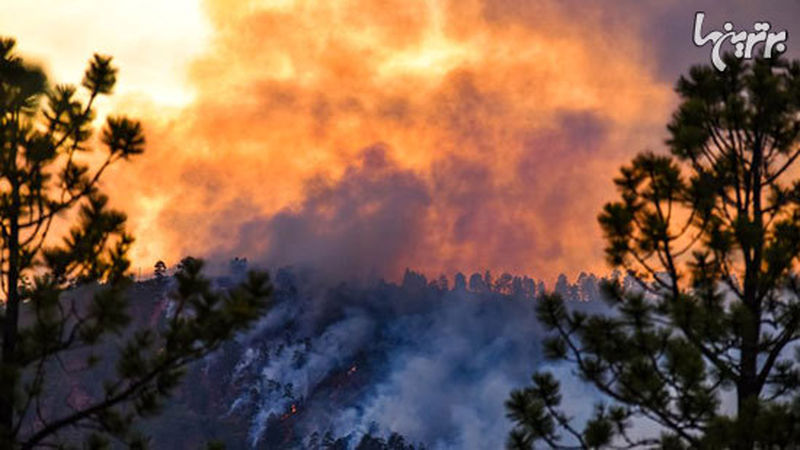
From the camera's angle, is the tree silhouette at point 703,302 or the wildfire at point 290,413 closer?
the tree silhouette at point 703,302

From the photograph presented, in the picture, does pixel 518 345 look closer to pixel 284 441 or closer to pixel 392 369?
pixel 392 369

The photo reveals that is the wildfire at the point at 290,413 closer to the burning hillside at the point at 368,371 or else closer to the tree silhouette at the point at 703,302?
the burning hillside at the point at 368,371

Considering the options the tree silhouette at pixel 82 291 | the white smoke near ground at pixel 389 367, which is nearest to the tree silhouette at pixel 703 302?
the tree silhouette at pixel 82 291

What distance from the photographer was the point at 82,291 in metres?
10.3

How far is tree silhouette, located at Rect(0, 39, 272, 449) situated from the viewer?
9.04 meters

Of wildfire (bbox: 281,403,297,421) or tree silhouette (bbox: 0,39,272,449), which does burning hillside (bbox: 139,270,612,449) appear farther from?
tree silhouette (bbox: 0,39,272,449)

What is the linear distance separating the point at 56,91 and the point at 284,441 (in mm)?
125722

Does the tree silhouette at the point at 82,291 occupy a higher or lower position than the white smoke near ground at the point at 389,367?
lower

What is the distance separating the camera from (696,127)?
11234 mm

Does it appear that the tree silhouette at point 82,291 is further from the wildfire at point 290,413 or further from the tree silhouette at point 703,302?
the wildfire at point 290,413

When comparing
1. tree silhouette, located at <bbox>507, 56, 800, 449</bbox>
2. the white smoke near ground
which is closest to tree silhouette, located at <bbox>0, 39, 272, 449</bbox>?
tree silhouette, located at <bbox>507, 56, 800, 449</bbox>

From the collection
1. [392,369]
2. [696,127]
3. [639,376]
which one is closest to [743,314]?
[639,376]

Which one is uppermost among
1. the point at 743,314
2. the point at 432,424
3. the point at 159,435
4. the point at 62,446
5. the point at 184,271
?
the point at 432,424

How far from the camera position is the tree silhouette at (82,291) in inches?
356
